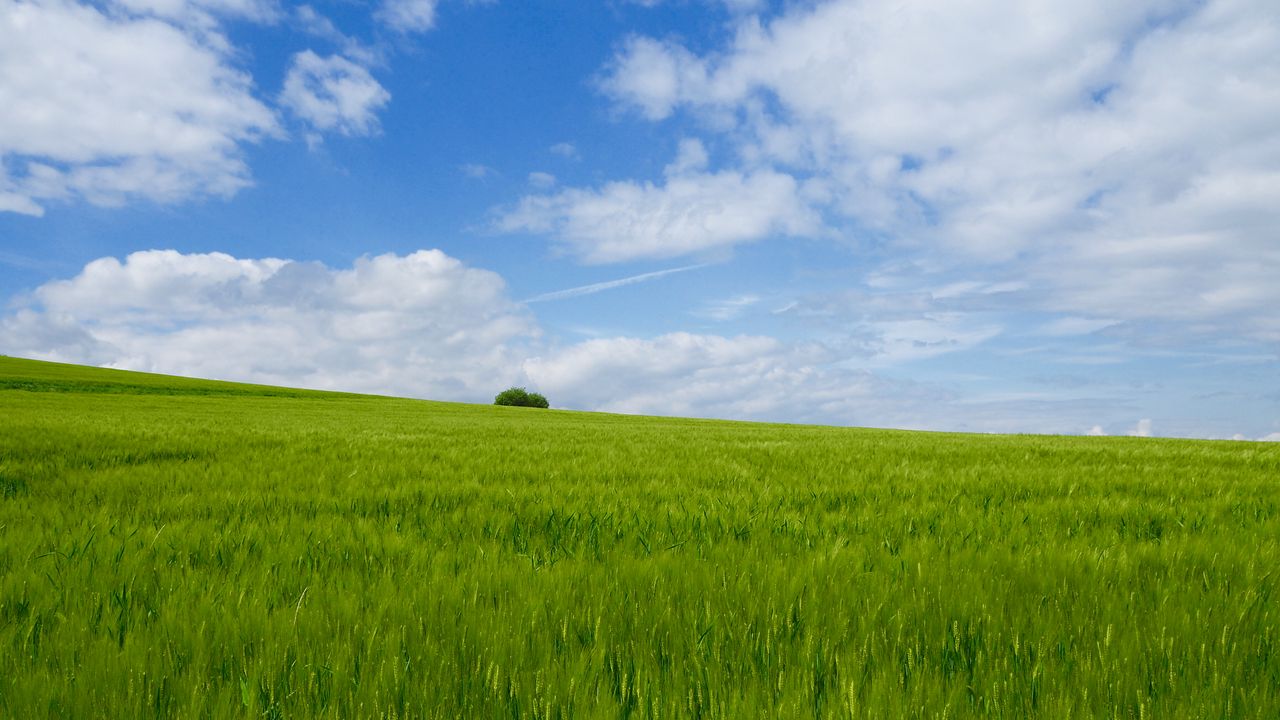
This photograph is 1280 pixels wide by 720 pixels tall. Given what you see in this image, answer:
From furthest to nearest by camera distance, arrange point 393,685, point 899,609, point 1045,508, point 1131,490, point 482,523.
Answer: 1. point 1131,490
2. point 1045,508
3. point 482,523
4. point 899,609
5. point 393,685

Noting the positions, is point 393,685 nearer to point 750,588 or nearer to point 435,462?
point 750,588

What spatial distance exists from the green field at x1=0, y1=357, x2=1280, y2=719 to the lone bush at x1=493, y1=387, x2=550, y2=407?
10036 cm

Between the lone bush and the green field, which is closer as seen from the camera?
the green field

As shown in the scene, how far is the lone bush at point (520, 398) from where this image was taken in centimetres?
10431

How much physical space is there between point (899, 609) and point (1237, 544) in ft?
9.80

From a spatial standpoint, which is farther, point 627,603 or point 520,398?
point 520,398

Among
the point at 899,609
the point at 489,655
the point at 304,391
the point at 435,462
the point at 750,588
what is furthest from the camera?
the point at 304,391

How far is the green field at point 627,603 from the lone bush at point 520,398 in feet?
329

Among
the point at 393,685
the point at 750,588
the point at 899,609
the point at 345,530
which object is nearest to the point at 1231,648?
the point at 899,609

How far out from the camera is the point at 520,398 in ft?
344

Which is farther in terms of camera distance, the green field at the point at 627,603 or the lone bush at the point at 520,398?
the lone bush at the point at 520,398

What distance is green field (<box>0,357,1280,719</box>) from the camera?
6.08 feet

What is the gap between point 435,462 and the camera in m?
7.73

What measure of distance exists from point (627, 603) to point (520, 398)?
104m
